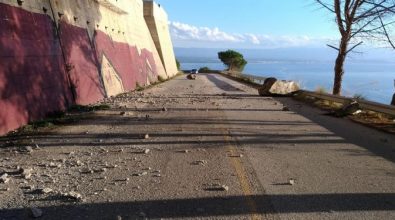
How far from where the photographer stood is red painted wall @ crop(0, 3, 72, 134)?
12.8m

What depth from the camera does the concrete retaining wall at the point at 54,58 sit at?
43.3ft

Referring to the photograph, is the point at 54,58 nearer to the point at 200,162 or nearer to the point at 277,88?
the point at 200,162

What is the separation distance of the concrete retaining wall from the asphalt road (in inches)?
54.4

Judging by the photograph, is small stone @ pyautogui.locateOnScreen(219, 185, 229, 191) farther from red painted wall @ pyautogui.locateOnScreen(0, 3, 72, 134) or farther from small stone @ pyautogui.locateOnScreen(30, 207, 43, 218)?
red painted wall @ pyautogui.locateOnScreen(0, 3, 72, 134)

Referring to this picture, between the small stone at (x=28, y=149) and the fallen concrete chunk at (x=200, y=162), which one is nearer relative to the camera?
the fallen concrete chunk at (x=200, y=162)

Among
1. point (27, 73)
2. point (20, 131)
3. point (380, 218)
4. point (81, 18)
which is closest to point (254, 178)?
point (380, 218)

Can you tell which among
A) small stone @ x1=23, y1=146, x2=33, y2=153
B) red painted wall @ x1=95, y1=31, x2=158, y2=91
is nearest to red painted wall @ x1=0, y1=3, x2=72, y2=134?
small stone @ x1=23, y1=146, x2=33, y2=153

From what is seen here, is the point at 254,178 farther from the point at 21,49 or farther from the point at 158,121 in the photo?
the point at 21,49

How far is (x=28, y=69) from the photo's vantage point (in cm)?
1440

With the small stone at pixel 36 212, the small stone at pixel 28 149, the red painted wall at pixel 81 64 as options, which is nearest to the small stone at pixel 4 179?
the small stone at pixel 36 212

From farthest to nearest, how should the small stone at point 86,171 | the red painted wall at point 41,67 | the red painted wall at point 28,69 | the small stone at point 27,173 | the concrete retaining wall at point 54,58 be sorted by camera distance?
the concrete retaining wall at point 54,58 < the red painted wall at point 41,67 < the red painted wall at point 28,69 < the small stone at point 86,171 < the small stone at point 27,173

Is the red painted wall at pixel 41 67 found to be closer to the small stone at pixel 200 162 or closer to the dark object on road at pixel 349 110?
the small stone at pixel 200 162

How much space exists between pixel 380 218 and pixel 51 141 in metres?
7.54

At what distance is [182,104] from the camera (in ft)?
69.7
